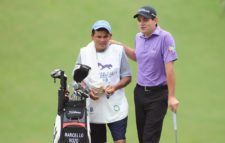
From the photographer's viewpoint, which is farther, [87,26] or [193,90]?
[87,26]

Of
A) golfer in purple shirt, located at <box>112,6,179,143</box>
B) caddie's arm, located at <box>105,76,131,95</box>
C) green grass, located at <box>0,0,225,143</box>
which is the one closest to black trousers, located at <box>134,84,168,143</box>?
golfer in purple shirt, located at <box>112,6,179,143</box>

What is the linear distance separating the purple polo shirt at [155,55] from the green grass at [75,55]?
1663mm

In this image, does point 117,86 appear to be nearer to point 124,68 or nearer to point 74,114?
point 124,68

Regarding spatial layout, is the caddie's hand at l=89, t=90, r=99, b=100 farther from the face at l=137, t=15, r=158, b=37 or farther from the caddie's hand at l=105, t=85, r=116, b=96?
the face at l=137, t=15, r=158, b=37

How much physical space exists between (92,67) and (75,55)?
11.9 feet

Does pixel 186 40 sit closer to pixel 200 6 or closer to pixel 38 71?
pixel 200 6

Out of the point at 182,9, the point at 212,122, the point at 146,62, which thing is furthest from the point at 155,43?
the point at 182,9

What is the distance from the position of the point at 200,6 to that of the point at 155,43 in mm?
5049

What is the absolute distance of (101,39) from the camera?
519cm

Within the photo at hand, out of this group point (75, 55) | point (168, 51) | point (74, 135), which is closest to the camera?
point (74, 135)

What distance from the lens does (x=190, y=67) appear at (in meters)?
8.67

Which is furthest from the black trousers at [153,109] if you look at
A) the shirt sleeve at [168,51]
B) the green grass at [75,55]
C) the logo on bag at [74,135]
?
the green grass at [75,55]

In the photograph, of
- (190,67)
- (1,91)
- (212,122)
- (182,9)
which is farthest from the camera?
(182,9)

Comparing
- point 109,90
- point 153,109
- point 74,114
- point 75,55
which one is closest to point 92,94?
point 109,90
